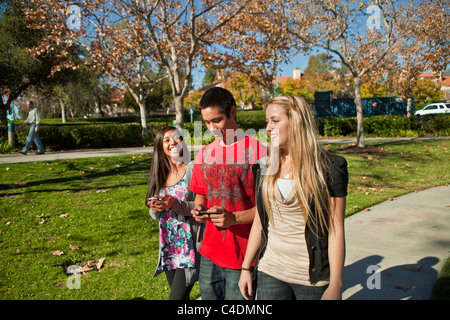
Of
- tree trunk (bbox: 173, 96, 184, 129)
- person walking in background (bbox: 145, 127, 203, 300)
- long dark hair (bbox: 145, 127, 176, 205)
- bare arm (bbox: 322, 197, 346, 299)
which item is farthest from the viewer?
tree trunk (bbox: 173, 96, 184, 129)

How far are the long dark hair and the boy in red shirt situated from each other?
741 mm

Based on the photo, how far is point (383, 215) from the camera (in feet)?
21.0

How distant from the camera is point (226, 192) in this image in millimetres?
2314

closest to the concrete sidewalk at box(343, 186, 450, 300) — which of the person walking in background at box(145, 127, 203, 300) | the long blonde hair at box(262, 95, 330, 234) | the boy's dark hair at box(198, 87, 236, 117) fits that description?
the person walking in background at box(145, 127, 203, 300)

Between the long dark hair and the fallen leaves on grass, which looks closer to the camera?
the long dark hair

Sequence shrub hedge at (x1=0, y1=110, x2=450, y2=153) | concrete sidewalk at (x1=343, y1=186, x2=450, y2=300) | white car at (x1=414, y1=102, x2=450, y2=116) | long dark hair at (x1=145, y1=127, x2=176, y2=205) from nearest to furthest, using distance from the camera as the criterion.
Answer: long dark hair at (x1=145, y1=127, x2=176, y2=205)
concrete sidewalk at (x1=343, y1=186, x2=450, y2=300)
shrub hedge at (x1=0, y1=110, x2=450, y2=153)
white car at (x1=414, y1=102, x2=450, y2=116)

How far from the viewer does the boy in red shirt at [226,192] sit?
2279 mm

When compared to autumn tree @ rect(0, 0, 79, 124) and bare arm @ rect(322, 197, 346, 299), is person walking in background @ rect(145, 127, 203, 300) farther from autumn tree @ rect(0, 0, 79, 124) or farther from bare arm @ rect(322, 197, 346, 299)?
autumn tree @ rect(0, 0, 79, 124)

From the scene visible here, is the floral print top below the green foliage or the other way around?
below

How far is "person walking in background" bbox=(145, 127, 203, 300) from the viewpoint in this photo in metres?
2.81

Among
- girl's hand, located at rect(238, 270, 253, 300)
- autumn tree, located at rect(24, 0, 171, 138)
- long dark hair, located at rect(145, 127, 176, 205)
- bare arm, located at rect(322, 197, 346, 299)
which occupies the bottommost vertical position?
girl's hand, located at rect(238, 270, 253, 300)

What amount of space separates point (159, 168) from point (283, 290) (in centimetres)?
157

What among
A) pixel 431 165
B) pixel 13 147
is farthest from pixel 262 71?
pixel 13 147
